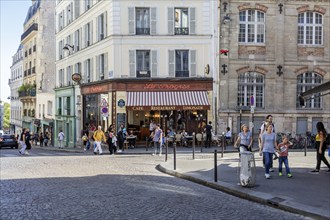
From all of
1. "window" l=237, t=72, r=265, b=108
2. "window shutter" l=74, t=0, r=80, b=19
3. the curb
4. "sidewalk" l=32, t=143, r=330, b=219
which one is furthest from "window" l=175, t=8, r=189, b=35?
the curb

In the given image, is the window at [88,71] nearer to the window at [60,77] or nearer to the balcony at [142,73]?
the balcony at [142,73]

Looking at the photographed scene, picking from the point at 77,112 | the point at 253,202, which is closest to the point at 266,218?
the point at 253,202

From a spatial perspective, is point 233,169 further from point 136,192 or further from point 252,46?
point 252,46

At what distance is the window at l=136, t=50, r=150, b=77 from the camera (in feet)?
96.6

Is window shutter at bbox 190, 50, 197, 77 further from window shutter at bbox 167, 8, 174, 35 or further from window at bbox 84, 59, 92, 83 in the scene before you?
window at bbox 84, 59, 92, 83

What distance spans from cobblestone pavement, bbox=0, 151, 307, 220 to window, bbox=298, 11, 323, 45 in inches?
705

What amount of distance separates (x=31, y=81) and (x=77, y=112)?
85.7 feet

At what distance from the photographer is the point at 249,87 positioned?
29.4 metres

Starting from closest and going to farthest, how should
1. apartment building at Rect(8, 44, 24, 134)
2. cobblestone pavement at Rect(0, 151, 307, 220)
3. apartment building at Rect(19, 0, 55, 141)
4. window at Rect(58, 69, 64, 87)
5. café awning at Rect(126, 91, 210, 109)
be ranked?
cobblestone pavement at Rect(0, 151, 307, 220) → café awning at Rect(126, 91, 210, 109) → window at Rect(58, 69, 64, 87) → apartment building at Rect(19, 0, 55, 141) → apartment building at Rect(8, 44, 24, 134)

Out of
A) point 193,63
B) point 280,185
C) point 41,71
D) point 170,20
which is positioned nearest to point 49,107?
point 41,71

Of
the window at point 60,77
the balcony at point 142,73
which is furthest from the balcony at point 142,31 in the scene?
the window at point 60,77

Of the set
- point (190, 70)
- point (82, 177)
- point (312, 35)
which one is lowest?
point (82, 177)

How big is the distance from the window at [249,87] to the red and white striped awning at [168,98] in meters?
2.22

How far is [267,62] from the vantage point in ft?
96.6
